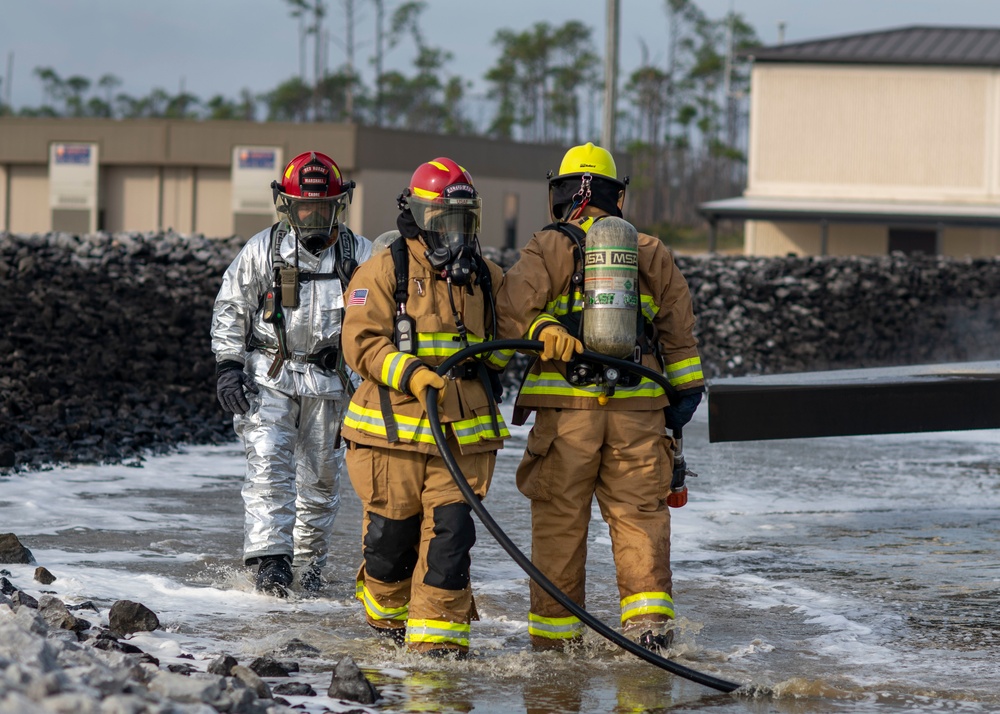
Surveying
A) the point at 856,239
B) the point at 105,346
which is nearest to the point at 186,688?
the point at 105,346

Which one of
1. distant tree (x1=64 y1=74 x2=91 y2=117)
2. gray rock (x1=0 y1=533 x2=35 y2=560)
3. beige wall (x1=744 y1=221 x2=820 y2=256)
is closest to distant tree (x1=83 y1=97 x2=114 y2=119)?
distant tree (x1=64 y1=74 x2=91 y2=117)

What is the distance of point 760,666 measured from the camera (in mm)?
4965

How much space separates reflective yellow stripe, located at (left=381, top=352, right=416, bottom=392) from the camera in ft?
15.6

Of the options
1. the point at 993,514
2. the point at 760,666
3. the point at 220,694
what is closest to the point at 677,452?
the point at 760,666

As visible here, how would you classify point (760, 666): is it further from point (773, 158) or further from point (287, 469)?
point (773, 158)

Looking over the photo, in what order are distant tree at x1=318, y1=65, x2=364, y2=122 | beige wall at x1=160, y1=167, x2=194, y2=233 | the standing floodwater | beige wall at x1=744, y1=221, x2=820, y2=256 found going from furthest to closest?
distant tree at x1=318, y1=65, x2=364, y2=122 < beige wall at x1=160, y1=167, x2=194, y2=233 < beige wall at x1=744, y1=221, x2=820, y2=256 < the standing floodwater

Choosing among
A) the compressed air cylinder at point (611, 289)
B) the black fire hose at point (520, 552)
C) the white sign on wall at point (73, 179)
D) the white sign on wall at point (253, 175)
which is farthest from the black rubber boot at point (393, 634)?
the white sign on wall at point (73, 179)

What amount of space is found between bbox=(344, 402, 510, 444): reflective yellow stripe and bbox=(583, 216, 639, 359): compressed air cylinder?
50cm

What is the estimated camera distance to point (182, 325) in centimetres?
1247

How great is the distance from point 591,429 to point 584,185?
1004 mm

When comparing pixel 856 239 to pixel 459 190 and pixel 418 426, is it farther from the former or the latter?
pixel 418 426

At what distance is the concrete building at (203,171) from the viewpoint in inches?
1438

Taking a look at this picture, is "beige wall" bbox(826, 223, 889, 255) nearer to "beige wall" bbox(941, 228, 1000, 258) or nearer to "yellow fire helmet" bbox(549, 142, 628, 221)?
"beige wall" bbox(941, 228, 1000, 258)

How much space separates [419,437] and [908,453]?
24.6 ft
